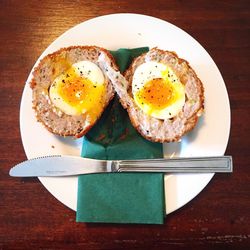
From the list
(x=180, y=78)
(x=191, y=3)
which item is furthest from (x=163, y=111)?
(x=191, y=3)

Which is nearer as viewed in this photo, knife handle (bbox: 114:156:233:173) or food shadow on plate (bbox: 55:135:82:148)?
knife handle (bbox: 114:156:233:173)

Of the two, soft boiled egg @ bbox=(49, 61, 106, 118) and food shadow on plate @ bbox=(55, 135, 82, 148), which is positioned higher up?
soft boiled egg @ bbox=(49, 61, 106, 118)

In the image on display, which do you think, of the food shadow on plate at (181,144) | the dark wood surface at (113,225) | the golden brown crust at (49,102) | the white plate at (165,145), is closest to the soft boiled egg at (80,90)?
the golden brown crust at (49,102)

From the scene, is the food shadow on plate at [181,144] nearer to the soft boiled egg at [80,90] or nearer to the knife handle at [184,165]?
the knife handle at [184,165]

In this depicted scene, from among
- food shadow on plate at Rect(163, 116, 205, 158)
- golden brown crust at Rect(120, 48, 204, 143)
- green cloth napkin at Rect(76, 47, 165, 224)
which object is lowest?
green cloth napkin at Rect(76, 47, 165, 224)

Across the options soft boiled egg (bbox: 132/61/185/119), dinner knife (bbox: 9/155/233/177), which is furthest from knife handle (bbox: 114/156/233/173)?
soft boiled egg (bbox: 132/61/185/119)

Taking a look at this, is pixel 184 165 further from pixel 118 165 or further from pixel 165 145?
pixel 118 165

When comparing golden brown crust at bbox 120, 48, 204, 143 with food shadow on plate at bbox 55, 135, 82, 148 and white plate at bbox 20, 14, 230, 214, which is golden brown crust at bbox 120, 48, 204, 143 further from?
food shadow on plate at bbox 55, 135, 82, 148

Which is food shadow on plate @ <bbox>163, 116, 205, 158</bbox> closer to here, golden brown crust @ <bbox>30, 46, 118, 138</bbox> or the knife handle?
the knife handle

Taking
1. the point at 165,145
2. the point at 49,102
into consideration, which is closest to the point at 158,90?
the point at 165,145
